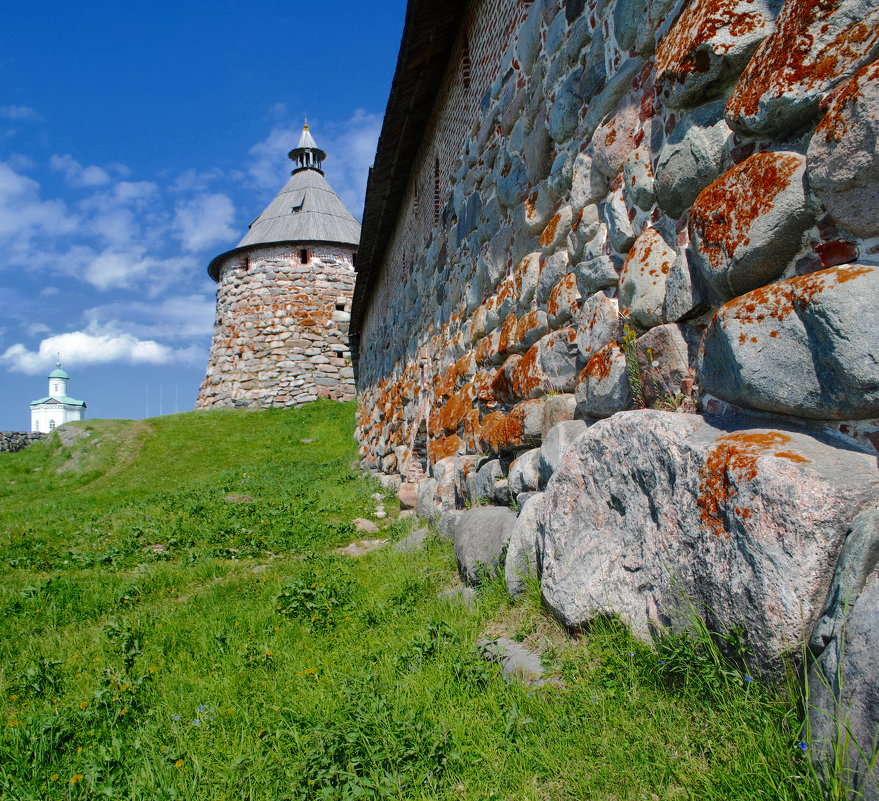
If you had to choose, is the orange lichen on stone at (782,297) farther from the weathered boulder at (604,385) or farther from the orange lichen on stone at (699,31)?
the orange lichen on stone at (699,31)

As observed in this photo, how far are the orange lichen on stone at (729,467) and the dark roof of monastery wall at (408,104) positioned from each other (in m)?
5.13

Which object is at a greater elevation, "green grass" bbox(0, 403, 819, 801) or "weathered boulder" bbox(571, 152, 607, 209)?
"weathered boulder" bbox(571, 152, 607, 209)

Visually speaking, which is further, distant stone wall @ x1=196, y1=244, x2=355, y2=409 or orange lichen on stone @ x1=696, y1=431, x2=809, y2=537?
distant stone wall @ x1=196, y1=244, x2=355, y2=409

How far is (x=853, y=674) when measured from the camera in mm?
1336

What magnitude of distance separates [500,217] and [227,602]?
136 inches

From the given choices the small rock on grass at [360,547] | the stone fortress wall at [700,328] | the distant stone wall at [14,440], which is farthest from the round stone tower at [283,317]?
the stone fortress wall at [700,328]

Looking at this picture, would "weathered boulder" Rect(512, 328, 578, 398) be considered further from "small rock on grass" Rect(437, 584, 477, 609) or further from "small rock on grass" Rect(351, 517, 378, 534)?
"small rock on grass" Rect(351, 517, 378, 534)

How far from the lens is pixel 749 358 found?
1898 mm

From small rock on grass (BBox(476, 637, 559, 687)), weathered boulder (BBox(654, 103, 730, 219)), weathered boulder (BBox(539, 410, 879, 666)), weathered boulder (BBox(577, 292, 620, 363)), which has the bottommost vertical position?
small rock on grass (BBox(476, 637, 559, 687))

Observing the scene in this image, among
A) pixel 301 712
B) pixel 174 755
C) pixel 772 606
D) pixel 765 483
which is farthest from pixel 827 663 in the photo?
pixel 174 755

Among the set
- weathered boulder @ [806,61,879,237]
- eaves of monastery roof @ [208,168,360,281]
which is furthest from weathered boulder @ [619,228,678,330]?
eaves of monastery roof @ [208,168,360,281]

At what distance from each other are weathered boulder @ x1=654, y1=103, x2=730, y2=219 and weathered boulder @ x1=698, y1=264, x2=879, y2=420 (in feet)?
2.11

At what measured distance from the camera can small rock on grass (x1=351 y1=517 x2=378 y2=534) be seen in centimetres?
621

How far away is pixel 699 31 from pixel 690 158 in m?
0.45
